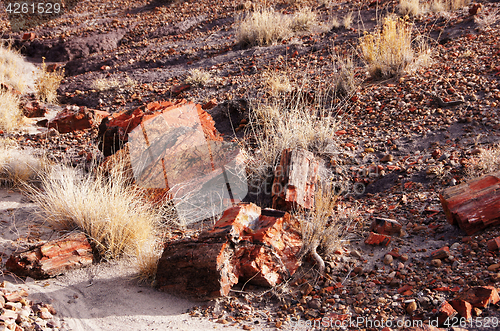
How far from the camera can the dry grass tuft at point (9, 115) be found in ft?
19.3

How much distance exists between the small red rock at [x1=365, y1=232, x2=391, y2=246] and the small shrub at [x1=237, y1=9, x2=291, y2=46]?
590 centimetres

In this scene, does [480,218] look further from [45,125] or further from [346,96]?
[45,125]

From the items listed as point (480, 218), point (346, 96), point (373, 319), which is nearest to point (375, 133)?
point (346, 96)

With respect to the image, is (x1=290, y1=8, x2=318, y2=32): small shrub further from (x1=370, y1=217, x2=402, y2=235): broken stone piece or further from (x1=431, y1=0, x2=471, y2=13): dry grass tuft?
(x1=370, y1=217, x2=402, y2=235): broken stone piece

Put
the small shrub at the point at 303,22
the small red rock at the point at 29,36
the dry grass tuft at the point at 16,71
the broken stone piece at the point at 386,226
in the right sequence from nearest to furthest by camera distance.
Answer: the broken stone piece at the point at 386,226 → the dry grass tuft at the point at 16,71 → the small shrub at the point at 303,22 → the small red rock at the point at 29,36

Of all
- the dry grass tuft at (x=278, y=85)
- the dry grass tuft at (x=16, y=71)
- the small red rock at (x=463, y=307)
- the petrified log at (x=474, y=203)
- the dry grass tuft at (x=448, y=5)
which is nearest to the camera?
the small red rock at (x=463, y=307)

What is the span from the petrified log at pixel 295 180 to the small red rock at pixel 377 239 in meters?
0.67

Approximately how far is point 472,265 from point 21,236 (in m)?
3.63

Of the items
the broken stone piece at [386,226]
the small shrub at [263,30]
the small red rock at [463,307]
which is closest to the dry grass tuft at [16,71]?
the small shrub at [263,30]

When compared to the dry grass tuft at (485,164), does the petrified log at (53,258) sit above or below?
below

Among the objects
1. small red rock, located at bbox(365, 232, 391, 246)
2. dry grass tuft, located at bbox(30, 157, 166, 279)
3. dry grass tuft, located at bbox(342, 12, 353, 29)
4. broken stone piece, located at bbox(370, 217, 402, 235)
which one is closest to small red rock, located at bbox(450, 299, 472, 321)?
small red rock, located at bbox(365, 232, 391, 246)

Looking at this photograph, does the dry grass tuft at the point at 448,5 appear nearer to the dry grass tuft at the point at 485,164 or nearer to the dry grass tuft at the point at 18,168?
the dry grass tuft at the point at 485,164

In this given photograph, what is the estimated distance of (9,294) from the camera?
7.86 ft

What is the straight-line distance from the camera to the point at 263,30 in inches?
316
